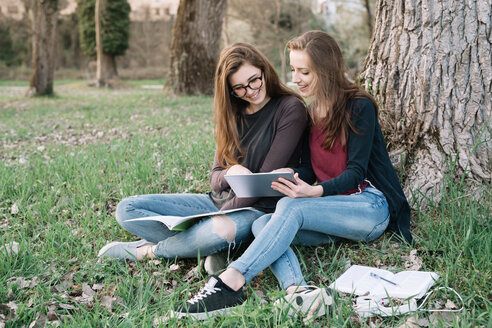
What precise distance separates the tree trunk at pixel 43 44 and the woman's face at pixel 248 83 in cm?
1088

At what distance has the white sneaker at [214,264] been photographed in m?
2.82

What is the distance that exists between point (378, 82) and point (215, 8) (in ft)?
26.4

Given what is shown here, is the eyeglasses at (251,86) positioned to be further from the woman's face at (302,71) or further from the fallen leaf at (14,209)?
the fallen leaf at (14,209)

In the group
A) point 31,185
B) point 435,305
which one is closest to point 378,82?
point 435,305

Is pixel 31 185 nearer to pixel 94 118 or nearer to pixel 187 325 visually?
pixel 187 325

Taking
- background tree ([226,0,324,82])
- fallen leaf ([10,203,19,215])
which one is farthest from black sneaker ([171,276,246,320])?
background tree ([226,0,324,82])

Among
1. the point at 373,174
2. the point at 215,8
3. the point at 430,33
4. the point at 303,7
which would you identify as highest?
the point at 303,7

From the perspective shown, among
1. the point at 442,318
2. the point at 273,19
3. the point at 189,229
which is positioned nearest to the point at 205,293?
the point at 189,229

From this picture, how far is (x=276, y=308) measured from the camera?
2.25m

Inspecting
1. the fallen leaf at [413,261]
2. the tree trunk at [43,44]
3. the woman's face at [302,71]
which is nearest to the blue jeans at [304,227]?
the fallen leaf at [413,261]

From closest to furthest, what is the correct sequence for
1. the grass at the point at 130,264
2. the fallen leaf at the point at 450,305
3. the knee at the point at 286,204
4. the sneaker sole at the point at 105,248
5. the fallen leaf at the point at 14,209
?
the fallen leaf at the point at 450,305 < the grass at the point at 130,264 < the knee at the point at 286,204 < the sneaker sole at the point at 105,248 < the fallen leaf at the point at 14,209

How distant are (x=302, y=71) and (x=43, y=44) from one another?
456 inches

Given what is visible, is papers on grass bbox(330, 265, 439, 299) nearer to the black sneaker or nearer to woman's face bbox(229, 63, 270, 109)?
the black sneaker

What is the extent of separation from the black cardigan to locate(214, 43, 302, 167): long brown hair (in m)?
0.55
